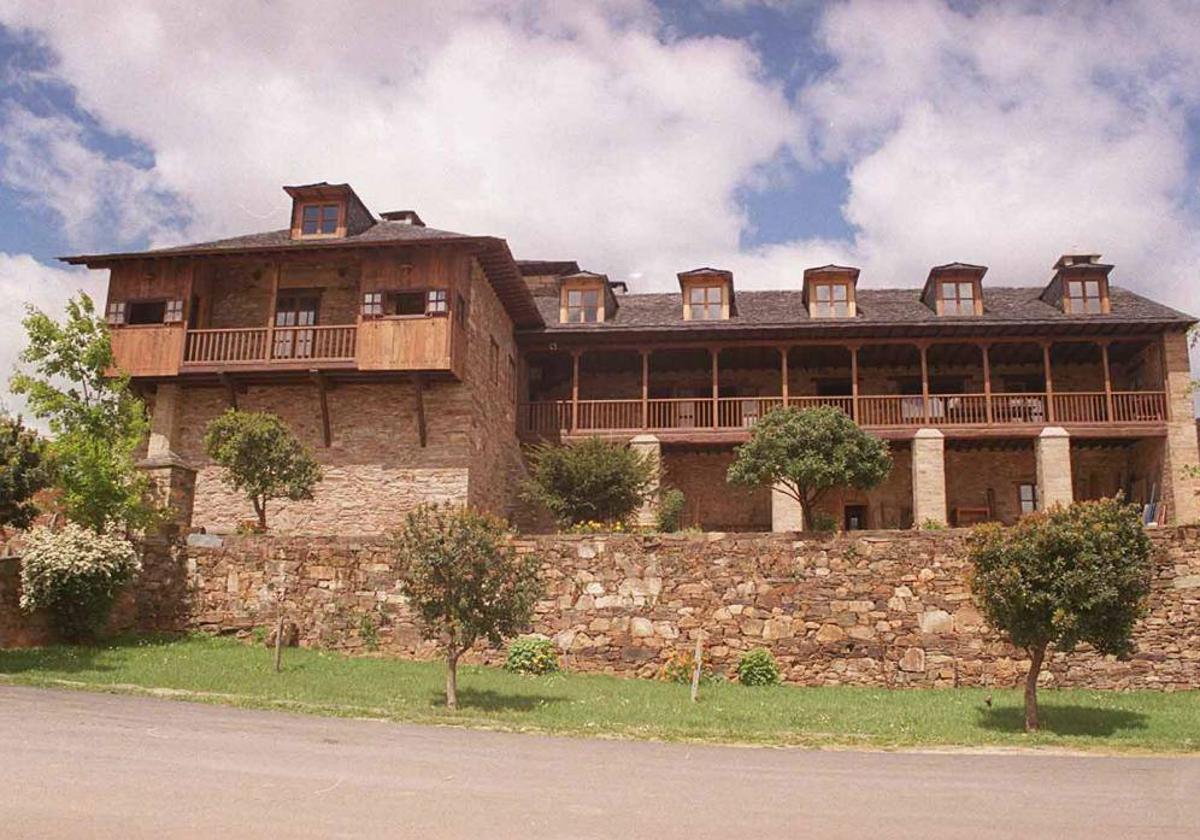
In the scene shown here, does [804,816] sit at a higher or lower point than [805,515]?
lower

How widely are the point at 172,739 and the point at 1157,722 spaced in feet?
40.8

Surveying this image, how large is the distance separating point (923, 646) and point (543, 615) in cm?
685

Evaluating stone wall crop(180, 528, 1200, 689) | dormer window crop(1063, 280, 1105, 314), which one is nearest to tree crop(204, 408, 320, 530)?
stone wall crop(180, 528, 1200, 689)

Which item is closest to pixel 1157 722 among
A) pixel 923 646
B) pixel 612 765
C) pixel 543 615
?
pixel 923 646

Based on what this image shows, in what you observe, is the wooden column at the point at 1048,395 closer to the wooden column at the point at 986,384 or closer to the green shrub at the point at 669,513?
the wooden column at the point at 986,384

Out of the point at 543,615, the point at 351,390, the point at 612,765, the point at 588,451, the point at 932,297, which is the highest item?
the point at 932,297

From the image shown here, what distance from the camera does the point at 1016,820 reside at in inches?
298

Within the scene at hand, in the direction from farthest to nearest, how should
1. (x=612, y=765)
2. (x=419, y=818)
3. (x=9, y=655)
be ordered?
(x=9, y=655), (x=612, y=765), (x=419, y=818)

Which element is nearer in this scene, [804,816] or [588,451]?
[804,816]

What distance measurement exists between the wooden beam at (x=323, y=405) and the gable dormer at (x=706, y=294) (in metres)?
11.3

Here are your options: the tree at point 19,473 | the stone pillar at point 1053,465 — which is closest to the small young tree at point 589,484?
the tree at point 19,473

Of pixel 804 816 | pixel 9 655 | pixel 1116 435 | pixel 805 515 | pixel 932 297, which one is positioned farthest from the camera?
pixel 932 297

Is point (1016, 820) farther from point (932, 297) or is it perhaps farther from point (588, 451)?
point (932, 297)

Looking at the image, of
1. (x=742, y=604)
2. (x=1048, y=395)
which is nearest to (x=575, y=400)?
(x=742, y=604)
